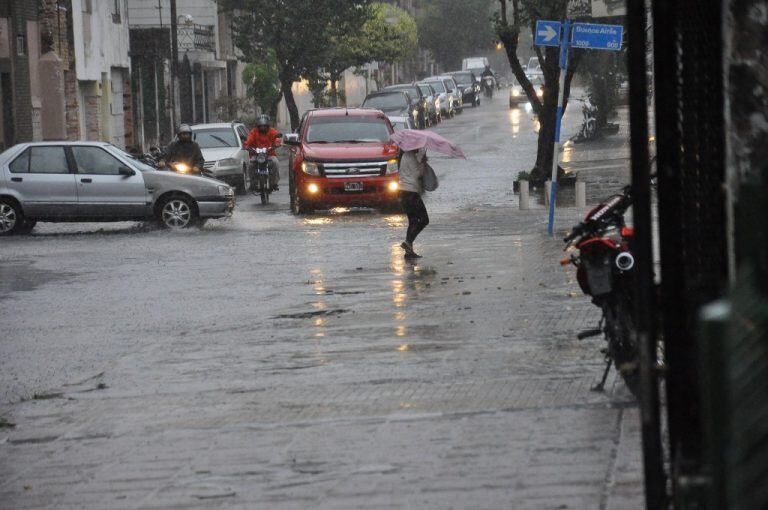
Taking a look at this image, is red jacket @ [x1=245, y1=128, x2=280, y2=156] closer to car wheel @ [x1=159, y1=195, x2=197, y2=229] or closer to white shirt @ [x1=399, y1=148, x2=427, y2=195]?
car wheel @ [x1=159, y1=195, x2=197, y2=229]

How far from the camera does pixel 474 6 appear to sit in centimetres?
12169

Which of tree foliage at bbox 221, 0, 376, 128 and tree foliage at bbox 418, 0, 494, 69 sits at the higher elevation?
tree foliage at bbox 418, 0, 494, 69

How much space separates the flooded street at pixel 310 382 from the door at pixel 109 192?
3.84 meters

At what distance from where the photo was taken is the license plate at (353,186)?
2617 centimetres

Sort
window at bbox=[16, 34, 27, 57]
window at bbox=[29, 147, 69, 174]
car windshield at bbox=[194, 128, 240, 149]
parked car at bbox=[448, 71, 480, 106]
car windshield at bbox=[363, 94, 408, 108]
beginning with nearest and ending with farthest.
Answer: window at bbox=[29, 147, 69, 174], car windshield at bbox=[194, 128, 240, 149], window at bbox=[16, 34, 27, 57], car windshield at bbox=[363, 94, 408, 108], parked car at bbox=[448, 71, 480, 106]

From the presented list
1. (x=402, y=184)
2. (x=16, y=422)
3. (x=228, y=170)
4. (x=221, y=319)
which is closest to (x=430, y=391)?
(x=16, y=422)

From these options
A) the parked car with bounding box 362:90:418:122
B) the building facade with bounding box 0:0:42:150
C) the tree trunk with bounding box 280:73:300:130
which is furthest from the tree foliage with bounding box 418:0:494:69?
the building facade with bounding box 0:0:42:150

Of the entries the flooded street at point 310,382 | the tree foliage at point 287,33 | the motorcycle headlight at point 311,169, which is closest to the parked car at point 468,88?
the tree foliage at point 287,33

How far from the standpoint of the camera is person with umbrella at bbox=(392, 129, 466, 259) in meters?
18.3

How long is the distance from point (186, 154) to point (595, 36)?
9.50 m

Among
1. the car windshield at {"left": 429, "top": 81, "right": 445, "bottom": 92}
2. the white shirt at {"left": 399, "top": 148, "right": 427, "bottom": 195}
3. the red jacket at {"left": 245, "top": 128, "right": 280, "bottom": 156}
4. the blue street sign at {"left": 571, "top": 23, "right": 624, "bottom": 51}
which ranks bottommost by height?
the white shirt at {"left": 399, "top": 148, "right": 427, "bottom": 195}

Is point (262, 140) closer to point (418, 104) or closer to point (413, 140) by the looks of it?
point (413, 140)

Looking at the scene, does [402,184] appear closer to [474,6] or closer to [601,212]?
[601,212]

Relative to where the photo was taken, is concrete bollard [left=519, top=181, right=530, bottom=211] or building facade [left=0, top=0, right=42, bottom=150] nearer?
concrete bollard [left=519, top=181, right=530, bottom=211]
